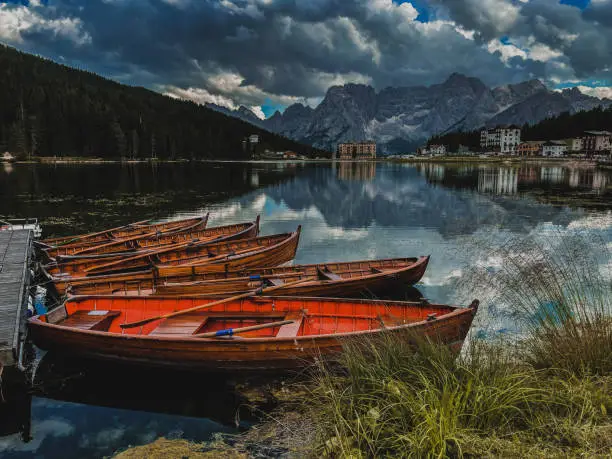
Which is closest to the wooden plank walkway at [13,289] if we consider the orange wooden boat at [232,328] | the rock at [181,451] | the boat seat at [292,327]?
the orange wooden boat at [232,328]

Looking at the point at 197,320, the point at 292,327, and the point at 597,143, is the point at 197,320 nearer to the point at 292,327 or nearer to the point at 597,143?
the point at 292,327

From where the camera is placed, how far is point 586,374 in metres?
6.56

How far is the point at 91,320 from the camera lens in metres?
12.4

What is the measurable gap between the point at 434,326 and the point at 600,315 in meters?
4.08

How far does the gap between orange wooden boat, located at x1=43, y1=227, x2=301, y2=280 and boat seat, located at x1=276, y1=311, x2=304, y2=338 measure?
672cm

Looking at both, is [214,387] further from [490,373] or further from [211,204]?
[211,204]

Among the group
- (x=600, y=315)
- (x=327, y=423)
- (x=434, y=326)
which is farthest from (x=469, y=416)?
(x=434, y=326)

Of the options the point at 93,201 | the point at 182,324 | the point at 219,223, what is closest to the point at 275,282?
the point at 182,324

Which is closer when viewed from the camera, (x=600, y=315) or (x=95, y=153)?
(x=600, y=315)

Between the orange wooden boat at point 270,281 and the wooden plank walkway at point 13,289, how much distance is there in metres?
1.56

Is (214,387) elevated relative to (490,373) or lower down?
lower down

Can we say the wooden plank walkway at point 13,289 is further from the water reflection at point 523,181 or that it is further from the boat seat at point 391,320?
the water reflection at point 523,181

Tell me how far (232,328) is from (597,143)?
679 feet

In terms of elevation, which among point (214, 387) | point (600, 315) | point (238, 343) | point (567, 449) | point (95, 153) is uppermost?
point (95, 153)
